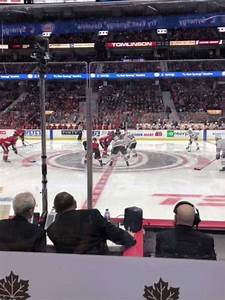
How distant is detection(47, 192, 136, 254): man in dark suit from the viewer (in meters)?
2.33

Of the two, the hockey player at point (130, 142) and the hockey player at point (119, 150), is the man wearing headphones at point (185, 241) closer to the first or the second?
the hockey player at point (130, 142)

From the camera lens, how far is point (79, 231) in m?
2.35

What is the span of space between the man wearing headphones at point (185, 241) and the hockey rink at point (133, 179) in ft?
8.82

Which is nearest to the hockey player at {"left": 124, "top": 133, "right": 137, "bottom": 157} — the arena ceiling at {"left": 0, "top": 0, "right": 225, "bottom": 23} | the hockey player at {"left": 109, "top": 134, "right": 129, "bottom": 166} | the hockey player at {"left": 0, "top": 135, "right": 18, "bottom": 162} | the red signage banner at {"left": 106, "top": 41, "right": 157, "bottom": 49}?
the hockey player at {"left": 109, "top": 134, "right": 129, "bottom": 166}

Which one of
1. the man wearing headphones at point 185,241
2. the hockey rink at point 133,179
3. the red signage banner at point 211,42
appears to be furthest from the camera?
the red signage banner at point 211,42

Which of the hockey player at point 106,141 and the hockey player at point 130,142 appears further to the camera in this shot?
the hockey player at point 130,142

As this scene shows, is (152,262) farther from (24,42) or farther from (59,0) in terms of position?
(24,42)

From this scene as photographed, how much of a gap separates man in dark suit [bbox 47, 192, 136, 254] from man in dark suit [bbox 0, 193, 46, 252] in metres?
0.09

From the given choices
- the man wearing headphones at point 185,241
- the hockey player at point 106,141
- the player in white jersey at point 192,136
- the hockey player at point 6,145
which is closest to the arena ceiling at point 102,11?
the player in white jersey at point 192,136

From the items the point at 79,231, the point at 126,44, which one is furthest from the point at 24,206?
the point at 126,44

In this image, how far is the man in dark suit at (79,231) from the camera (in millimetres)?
2332

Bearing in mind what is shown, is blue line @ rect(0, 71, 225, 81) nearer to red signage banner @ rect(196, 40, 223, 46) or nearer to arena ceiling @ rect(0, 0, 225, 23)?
arena ceiling @ rect(0, 0, 225, 23)

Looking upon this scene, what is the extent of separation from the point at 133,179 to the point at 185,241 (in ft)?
19.9

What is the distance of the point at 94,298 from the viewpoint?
2.14m
